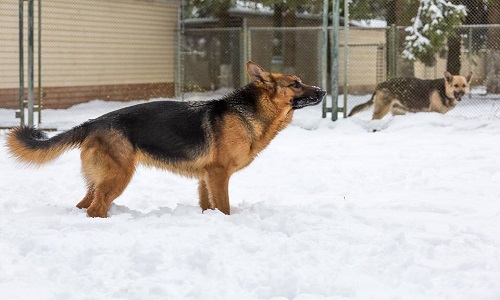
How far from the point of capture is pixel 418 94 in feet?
52.7

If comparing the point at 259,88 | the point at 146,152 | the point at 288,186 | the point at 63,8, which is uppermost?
the point at 63,8

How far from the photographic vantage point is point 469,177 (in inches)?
347

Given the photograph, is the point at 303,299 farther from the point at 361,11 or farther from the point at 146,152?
the point at 361,11

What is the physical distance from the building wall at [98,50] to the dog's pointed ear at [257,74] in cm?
1358

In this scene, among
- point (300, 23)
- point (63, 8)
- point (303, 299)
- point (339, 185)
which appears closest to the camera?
point (303, 299)

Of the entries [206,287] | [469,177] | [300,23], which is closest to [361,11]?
[300,23]

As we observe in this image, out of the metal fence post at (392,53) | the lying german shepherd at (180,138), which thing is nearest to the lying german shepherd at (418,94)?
the metal fence post at (392,53)

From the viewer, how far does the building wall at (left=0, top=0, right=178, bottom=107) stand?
1889cm

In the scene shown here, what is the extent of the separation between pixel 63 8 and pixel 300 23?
500 inches

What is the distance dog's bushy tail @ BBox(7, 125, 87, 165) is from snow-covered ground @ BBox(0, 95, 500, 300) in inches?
18.8

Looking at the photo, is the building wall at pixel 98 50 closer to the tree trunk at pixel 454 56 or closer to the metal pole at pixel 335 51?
the metal pole at pixel 335 51

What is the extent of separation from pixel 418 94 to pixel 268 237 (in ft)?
37.5

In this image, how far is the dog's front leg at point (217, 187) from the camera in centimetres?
624

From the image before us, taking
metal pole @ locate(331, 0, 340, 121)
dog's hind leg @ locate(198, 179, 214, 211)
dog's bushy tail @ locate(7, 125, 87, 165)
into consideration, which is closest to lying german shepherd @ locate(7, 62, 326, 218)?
dog's bushy tail @ locate(7, 125, 87, 165)
